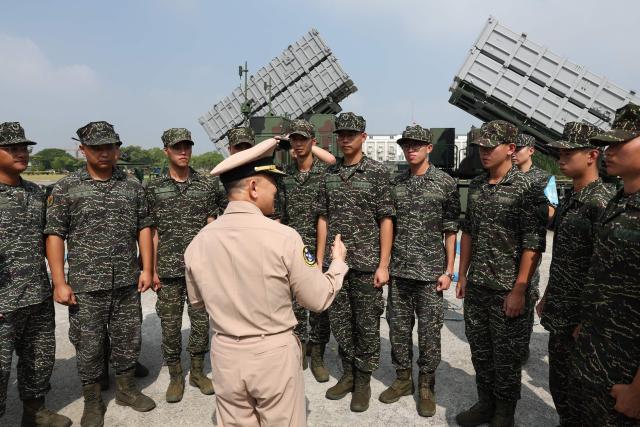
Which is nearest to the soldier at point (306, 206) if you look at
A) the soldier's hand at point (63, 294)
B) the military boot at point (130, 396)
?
the military boot at point (130, 396)

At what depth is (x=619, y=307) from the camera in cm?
161

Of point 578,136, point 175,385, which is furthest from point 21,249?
point 578,136

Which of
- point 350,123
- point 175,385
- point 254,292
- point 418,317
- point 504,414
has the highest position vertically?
point 350,123

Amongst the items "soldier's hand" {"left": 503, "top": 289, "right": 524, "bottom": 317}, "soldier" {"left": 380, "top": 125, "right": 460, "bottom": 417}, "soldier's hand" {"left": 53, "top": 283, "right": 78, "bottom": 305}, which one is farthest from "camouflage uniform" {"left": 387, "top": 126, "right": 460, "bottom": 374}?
"soldier's hand" {"left": 53, "top": 283, "right": 78, "bottom": 305}

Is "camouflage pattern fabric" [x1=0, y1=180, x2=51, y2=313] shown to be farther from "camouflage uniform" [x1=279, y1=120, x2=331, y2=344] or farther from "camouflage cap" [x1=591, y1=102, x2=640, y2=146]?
"camouflage cap" [x1=591, y1=102, x2=640, y2=146]

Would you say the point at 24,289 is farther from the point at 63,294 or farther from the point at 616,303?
the point at 616,303

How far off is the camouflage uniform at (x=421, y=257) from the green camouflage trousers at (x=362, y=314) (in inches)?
5.5

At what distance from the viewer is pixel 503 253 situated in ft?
9.05

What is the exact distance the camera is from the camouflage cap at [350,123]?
312 cm

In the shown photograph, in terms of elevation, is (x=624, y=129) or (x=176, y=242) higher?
(x=624, y=129)

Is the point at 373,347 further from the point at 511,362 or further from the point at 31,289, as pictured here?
the point at 31,289

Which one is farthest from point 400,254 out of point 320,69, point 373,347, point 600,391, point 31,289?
point 320,69

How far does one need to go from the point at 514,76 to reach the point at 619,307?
9774mm

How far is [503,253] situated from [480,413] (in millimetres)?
1162
